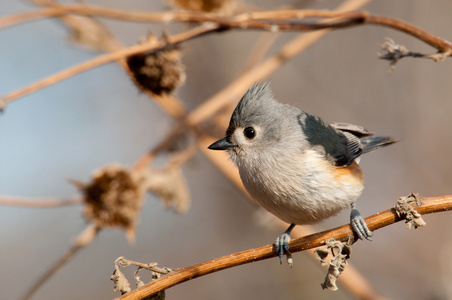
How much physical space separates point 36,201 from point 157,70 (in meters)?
0.83

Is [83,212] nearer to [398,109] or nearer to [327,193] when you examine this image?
[327,193]

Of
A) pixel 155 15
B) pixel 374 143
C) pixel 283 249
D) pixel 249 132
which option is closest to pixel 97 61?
pixel 155 15

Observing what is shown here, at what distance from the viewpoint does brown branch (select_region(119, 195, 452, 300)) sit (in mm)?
1458

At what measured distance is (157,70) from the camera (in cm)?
215

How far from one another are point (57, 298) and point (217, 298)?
170 centimetres

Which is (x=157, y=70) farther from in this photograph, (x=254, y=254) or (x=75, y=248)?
(x=254, y=254)

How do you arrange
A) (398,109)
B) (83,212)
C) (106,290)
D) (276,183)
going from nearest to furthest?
(276,183), (83,212), (398,109), (106,290)

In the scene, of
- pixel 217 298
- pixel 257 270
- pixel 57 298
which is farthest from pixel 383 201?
pixel 57 298

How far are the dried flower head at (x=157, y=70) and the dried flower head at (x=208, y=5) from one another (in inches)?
18.5

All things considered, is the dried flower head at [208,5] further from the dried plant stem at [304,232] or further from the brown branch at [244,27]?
the dried plant stem at [304,232]

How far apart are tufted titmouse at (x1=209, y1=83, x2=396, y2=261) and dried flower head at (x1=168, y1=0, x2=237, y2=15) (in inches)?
28.2

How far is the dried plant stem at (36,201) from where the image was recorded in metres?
2.07

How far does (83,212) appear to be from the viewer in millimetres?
2266

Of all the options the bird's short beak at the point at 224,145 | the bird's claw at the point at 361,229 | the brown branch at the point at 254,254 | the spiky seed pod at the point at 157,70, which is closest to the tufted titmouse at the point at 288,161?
the bird's short beak at the point at 224,145
